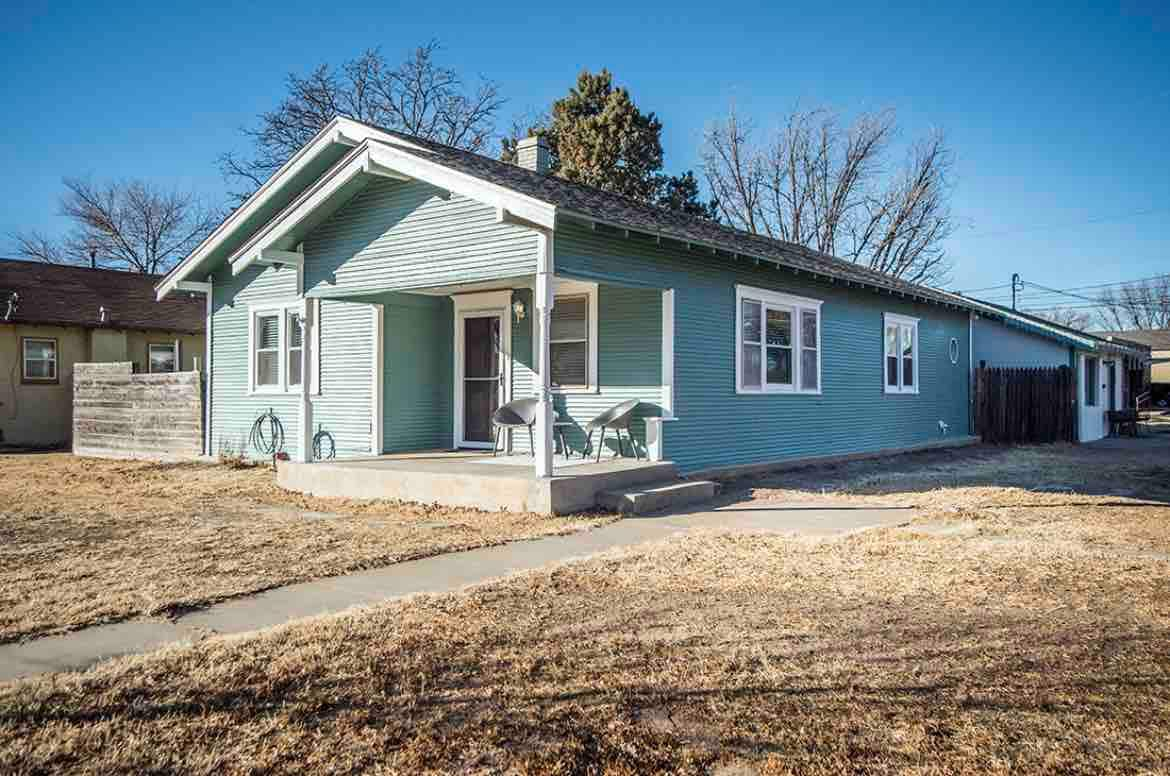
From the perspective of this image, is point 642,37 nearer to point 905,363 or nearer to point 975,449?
point 905,363

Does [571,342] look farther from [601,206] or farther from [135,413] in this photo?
[135,413]

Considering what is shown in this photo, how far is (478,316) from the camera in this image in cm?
1313

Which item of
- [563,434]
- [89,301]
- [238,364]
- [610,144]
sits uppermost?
A: [610,144]

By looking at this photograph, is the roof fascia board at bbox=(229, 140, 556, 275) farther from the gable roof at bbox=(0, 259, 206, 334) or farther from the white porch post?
the gable roof at bbox=(0, 259, 206, 334)

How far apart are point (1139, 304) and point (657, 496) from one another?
68.7m

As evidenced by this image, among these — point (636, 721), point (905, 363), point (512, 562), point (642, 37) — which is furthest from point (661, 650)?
point (642, 37)

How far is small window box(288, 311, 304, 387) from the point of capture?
14.5m

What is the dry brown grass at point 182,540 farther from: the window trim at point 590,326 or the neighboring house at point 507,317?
the window trim at point 590,326

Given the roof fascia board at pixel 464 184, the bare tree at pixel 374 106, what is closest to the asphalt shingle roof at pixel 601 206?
the roof fascia board at pixel 464 184

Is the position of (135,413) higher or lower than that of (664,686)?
higher

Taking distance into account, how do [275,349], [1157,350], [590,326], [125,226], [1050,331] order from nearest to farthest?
[590,326] → [275,349] → [1050,331] → [125,226] → [1157,350]

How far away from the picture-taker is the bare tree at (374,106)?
30844mm

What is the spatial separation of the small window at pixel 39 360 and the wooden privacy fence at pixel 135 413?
3.40 metres

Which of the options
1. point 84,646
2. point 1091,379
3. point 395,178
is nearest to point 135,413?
point 395,178
